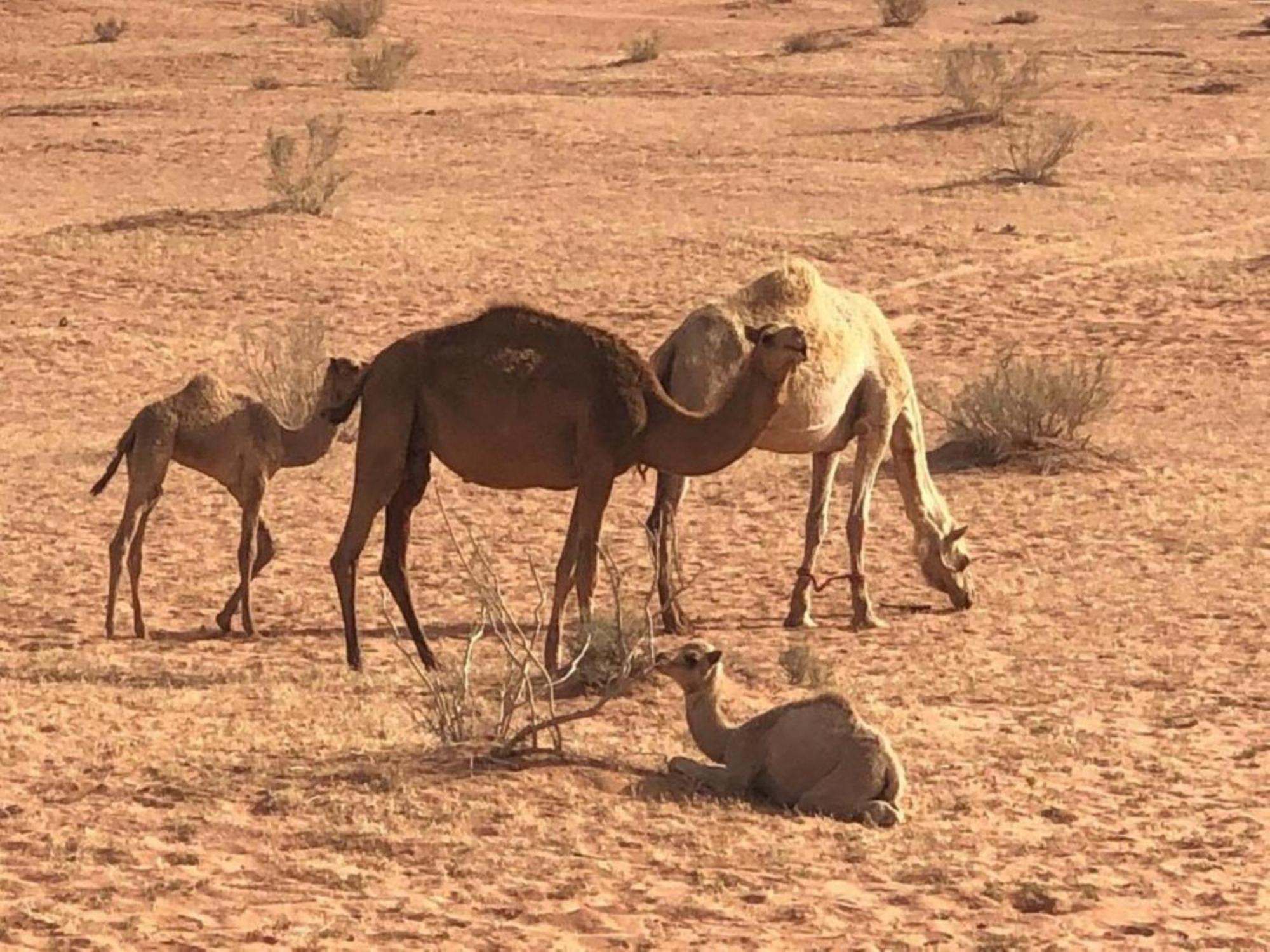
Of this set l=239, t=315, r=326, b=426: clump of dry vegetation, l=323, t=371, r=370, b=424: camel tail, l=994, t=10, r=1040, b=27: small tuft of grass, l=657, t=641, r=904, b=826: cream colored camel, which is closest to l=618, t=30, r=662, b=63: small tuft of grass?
l=994, t=10, r=1040, b=27: small tuft of grass

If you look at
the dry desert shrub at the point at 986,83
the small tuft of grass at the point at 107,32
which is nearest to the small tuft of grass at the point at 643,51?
the dry desert shrub at the point at 986,83

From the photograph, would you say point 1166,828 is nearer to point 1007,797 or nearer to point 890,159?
point 1007,797

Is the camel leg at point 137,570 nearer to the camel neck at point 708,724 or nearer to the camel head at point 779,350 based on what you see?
the camel head at point 779,350

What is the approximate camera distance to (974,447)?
16.8 meters

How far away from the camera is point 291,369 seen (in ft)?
56.9

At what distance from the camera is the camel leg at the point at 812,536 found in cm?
1240

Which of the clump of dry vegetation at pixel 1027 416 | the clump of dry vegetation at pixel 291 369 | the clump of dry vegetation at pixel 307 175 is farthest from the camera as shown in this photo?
the clump of dry vegetation at pixel 307 175

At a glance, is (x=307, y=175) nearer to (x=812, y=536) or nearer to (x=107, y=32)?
(x=812, y=536)

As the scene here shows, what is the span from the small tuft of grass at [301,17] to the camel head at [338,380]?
30461 mm

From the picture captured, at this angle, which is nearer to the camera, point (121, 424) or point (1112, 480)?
point (1112, 480)

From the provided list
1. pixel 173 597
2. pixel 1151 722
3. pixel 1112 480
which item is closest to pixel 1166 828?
pixel 1151 722

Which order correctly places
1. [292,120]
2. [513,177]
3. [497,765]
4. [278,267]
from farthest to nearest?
[292,120] → [513,177] → [278,267] → [497,765]

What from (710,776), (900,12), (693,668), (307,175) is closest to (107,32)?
(900,12)

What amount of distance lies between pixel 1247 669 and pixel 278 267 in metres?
12.6
